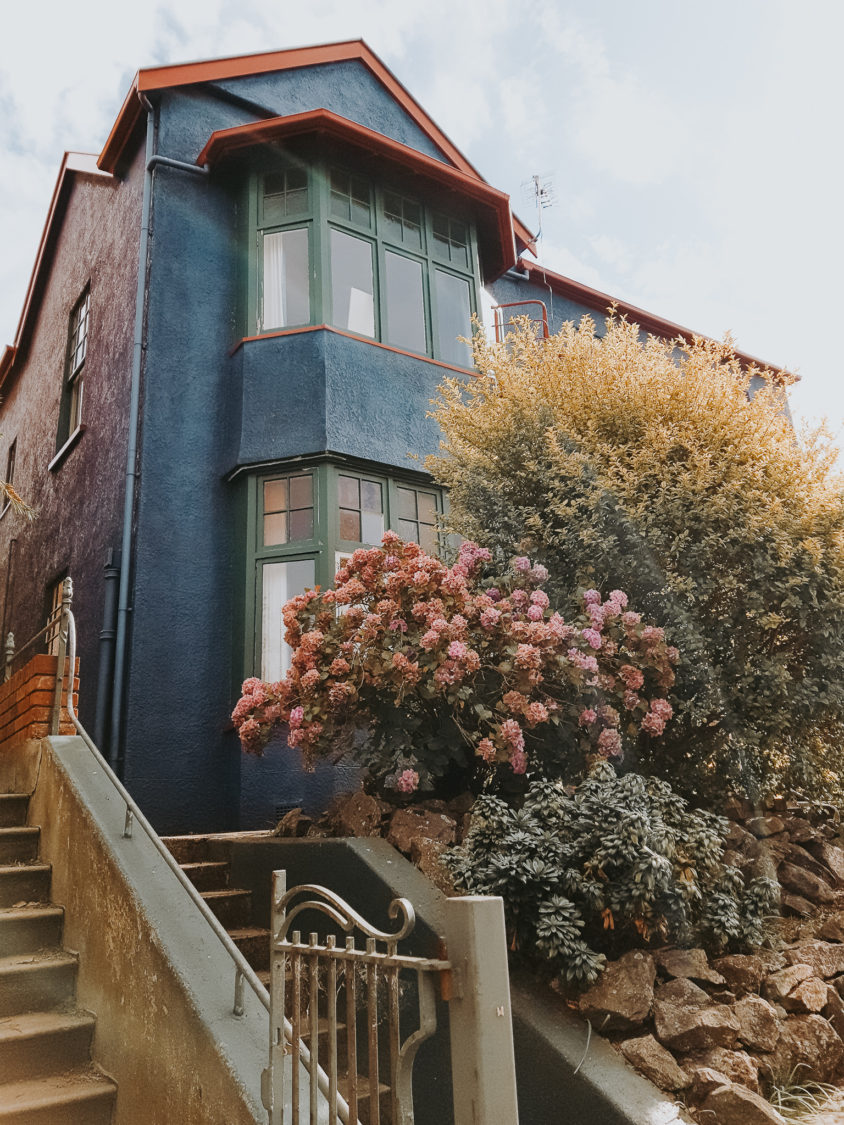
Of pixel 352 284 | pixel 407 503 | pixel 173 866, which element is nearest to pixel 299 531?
pixel 407 503

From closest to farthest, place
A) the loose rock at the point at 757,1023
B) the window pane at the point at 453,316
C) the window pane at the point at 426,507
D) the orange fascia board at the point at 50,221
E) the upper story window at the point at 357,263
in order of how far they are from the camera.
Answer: the loose rock at the point at 757,1023 < the window pane at the point at 426,507 < the upper story window at the point at 357,263 < the window pane at the point at 453,316 < the orange fascia board at the point at 50,221

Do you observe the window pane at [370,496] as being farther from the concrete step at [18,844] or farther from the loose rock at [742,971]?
the loose rock at [742,971]

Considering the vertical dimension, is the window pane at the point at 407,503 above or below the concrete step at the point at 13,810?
above

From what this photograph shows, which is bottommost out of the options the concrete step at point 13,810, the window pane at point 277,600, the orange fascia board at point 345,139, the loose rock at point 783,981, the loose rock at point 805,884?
the loose rock at point 783,981

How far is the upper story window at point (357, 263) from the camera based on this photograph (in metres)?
8.01

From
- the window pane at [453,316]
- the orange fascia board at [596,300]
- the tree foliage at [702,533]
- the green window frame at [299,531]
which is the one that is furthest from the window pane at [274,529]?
the orange fascia board at [596,300]

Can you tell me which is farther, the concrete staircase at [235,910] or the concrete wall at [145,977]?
the concrete staircase at [235,910]

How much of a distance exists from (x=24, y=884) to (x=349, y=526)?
3.82 m

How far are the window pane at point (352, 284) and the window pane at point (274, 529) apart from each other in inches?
86.2

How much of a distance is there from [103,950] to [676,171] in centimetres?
731

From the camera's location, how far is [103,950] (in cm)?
360

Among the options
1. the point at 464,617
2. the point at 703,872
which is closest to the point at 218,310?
the point at 464,617

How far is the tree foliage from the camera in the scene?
482 centimetres

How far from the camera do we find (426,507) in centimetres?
778
